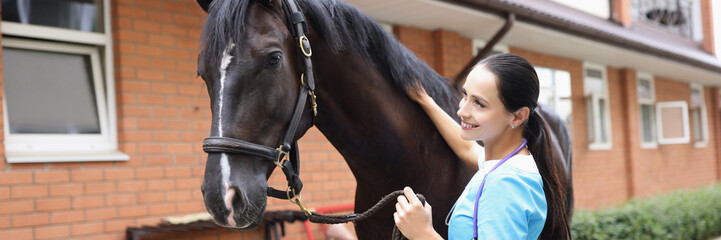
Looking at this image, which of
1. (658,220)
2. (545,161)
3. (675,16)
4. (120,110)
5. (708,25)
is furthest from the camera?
(708,25)

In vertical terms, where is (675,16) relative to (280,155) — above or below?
above

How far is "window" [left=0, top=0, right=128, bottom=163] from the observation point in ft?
12.4

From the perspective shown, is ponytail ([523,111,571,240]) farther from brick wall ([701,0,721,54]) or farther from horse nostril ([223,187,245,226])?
brick wall ([701,0,721,54])

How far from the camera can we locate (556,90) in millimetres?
8688

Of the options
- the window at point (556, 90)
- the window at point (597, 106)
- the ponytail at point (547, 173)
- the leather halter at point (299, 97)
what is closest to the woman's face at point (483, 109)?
the ponytail at point (547, 173)

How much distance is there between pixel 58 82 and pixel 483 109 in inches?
141

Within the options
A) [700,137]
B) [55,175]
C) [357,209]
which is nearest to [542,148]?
[357,209]

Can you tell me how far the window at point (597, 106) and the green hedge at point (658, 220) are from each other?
144 cm

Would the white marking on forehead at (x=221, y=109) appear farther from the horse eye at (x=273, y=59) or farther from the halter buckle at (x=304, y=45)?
the halter buckle at (x=304, y=45)

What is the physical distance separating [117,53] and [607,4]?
895cm

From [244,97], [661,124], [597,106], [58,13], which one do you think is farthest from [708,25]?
[244,97]

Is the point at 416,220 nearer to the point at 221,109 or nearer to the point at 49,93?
the point at 221,109

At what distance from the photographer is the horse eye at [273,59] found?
1.69m

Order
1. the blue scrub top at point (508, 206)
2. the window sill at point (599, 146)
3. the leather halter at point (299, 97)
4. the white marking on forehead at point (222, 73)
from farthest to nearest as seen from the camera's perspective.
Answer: the window sill at point (599, 146)
the leather halter at point (299, 97)
the white marking on forehead at point (222, 73)
the blue scrub top at point (508, 206)
